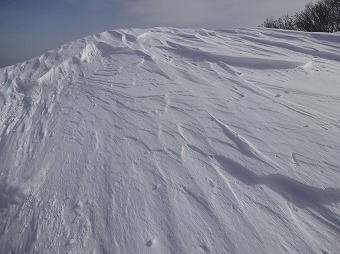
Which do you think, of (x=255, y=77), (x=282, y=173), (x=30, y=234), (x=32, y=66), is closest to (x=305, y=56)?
(x=255, y=77)

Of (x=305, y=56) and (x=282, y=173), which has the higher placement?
(x=305, y=56)

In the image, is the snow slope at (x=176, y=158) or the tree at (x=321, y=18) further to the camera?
the tree at (x=321, y=18)

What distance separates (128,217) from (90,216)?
27cm

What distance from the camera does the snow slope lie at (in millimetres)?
1462

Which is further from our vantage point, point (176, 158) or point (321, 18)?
point (321, 18)

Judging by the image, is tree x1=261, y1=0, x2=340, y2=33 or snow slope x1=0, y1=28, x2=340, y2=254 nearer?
snow slope x1=0, y1=28, x2=340, y2=254

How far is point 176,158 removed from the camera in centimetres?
198

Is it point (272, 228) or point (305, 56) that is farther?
point (305, 56)

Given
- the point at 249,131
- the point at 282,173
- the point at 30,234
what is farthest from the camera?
the point at 249,131

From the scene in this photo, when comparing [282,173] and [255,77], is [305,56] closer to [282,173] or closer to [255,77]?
[255,77]

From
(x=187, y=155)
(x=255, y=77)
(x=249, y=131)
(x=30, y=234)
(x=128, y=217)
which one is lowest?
(x=30, y=234)

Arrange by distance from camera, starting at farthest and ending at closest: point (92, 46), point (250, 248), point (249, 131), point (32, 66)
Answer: point (92, 46) → point (32, 66) → point (249, 131) → point (250, 248)

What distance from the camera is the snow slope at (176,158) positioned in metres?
1.46

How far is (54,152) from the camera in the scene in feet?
7.35
